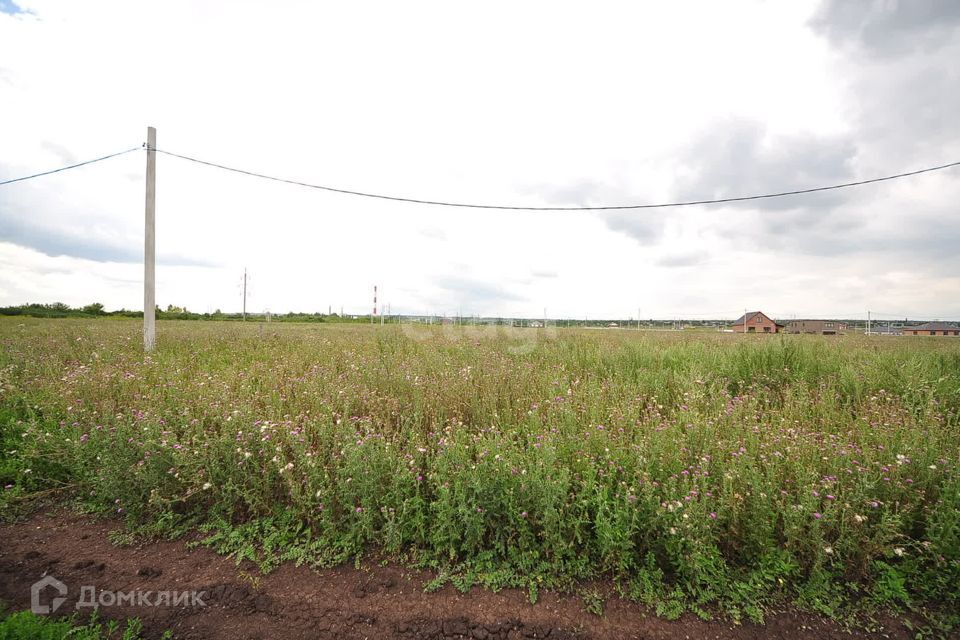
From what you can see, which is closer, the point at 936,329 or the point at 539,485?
the point at 539,485

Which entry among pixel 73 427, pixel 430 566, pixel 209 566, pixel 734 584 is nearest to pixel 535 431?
pixel 430 566

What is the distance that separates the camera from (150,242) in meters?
8.52

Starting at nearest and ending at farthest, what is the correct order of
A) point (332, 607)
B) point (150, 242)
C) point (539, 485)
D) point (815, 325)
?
point (332, 607)
point (539, 485)
point (150, 242)
point (815, 325)

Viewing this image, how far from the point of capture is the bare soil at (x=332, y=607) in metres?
2.13

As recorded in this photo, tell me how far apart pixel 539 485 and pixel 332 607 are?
1488mm

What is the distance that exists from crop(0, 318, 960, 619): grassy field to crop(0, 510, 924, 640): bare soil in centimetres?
12

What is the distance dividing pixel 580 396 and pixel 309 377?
157 inches

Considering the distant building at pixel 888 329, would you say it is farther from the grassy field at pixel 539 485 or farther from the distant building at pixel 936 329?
the grassy field at pixel 539 485

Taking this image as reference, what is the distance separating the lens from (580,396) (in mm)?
4637

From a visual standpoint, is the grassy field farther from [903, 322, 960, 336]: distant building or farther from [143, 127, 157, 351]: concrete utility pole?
[903, 322, 960, 336]: distant building

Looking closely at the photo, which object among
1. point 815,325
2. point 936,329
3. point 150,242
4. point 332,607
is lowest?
point 332,607

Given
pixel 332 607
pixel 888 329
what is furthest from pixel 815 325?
pixel 332 607

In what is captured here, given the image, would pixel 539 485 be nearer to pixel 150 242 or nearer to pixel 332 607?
pixel 332 607

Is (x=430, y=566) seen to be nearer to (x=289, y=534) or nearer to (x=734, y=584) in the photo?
(x=289, y=534)
